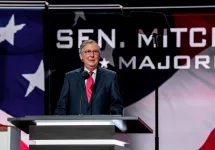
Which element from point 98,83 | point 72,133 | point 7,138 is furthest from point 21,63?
point 72,133

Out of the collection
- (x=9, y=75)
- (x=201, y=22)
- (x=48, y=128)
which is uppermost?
(x=201, y=22)

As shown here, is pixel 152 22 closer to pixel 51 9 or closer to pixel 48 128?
pixel 51 9

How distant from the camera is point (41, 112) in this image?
6078mm

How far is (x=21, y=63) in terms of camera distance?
20.0 ft

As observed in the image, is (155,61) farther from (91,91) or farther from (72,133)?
(72,133)

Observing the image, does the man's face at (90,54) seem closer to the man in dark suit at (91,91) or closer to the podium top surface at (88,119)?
the man in dark suit at (91,91)

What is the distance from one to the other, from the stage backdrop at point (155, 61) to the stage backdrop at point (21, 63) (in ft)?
0.40

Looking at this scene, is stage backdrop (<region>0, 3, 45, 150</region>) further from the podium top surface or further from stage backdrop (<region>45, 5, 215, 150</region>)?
the podium top surface

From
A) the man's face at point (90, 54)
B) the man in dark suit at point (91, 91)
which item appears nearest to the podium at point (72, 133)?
the man in dark suit at point (91, 91)

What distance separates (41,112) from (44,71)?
0.45 metres

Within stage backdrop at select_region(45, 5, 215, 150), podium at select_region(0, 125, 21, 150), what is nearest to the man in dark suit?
podium at select_region(0, 125, 21, 150)

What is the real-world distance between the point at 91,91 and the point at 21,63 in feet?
7.47

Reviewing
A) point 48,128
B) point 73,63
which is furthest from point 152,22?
point 48,128

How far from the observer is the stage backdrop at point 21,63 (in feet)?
20.0
